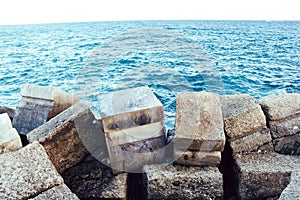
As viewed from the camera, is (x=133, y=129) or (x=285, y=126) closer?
(x=133, y=129)

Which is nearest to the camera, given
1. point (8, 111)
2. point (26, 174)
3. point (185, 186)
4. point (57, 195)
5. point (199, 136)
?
point (57, 195)

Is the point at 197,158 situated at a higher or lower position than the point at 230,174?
higher

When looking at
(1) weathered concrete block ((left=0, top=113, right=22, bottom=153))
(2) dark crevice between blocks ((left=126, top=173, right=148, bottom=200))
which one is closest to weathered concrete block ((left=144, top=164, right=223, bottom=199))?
(2) dark crevice between blocks ((left=126, top=173, right=148, bottom=200))

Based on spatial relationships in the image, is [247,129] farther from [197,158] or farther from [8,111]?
[8,111]

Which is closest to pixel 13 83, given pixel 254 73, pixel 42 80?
pixel 42 80

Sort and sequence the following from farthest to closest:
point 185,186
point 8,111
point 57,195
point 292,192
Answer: point 8,111, point 185,186, point 57,195, point 292,192

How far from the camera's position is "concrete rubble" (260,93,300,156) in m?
2.86

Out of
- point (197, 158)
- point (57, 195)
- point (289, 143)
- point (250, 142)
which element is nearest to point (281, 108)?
point (289, 143)

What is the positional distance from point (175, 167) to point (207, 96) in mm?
780

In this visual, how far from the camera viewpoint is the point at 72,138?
287 cm

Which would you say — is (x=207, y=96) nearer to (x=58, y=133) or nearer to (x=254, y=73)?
(x=58, y=133)

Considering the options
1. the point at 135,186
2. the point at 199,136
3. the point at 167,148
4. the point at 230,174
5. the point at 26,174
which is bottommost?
the point at 135,186

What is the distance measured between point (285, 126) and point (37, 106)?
3007mm

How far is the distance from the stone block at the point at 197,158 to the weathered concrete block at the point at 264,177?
0.23 m
